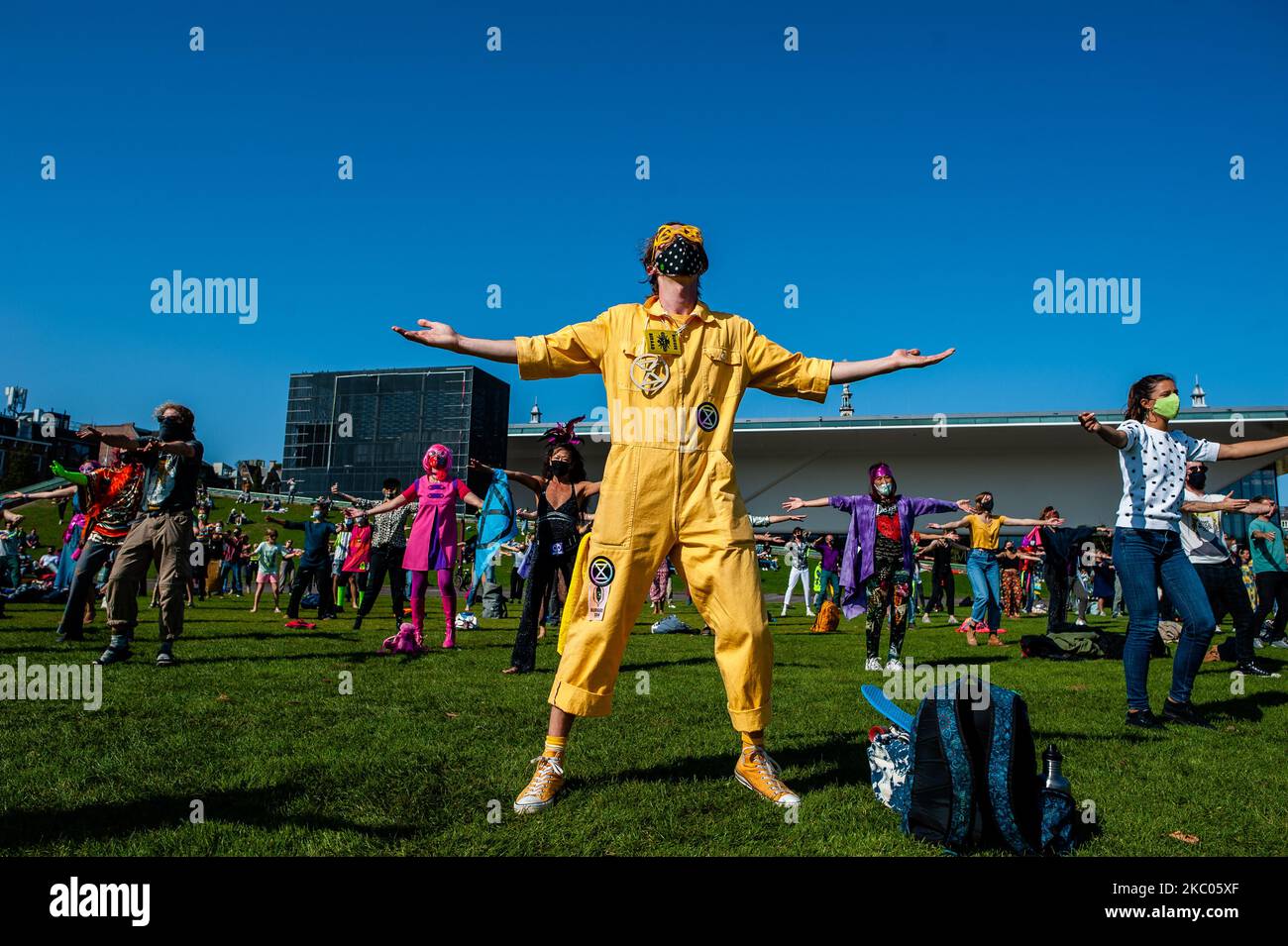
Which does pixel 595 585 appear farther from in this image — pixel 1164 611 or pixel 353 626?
pixel 1164 611

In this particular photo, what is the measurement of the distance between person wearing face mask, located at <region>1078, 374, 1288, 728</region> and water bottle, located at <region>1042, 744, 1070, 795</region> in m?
3.00

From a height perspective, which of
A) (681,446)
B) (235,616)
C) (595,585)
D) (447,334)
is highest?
(447,334)

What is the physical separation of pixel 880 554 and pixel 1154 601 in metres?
4.04

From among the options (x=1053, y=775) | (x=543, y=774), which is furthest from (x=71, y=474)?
(x=1053, y=775)

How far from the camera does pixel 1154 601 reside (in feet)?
20.1

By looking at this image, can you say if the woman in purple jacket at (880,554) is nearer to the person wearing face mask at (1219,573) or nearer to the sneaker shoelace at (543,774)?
the person wearing face mask at (1219,573)

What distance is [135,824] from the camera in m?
3.32

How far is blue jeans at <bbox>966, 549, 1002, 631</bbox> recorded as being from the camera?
1356 centimetres

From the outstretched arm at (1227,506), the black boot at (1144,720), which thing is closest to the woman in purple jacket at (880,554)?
the outstretched arm at (1227,506)

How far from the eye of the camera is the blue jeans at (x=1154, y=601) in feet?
20.0

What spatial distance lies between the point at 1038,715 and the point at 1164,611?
30.2ft

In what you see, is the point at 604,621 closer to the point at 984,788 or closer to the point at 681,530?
the point at 681,530
